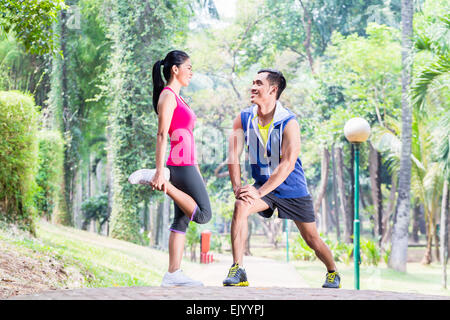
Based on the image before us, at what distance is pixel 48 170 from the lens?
11.2 m

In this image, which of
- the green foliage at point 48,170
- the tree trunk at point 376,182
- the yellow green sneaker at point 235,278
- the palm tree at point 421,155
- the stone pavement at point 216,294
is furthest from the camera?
the tree trunk at point 376,182

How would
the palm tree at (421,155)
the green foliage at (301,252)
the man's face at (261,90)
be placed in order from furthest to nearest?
the green foliage at (301,252) → the palm tree at (421,155) → the man's face at (261,90)

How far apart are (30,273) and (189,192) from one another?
9.04ft

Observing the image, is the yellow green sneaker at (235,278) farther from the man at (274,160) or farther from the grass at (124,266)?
the grass at (124,266)

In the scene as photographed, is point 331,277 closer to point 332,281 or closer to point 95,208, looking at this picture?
point 332,281

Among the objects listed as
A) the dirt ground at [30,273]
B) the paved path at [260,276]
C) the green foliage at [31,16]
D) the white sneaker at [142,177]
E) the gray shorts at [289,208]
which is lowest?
the paved path at [260,276]

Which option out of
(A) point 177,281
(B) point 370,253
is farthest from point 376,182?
(A) point 177,281

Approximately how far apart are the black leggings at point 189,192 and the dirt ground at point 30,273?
6.02ft

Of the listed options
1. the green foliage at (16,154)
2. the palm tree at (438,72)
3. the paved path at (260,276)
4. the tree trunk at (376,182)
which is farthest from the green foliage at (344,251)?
the green foliage at (16,154)

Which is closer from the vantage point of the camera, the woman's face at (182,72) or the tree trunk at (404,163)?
the woman's face at (182,72)

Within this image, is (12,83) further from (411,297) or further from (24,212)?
(411,297)

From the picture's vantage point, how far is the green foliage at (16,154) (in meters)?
8.13
